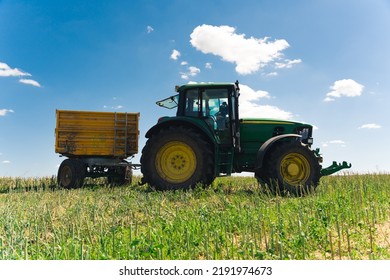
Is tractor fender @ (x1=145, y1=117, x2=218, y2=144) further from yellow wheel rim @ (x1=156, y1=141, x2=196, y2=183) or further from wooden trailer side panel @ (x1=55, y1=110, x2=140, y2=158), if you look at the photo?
wooden trailer side panel @ (x1=55, y1=110, x2=140, y2=158)

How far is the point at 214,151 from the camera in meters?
7.82

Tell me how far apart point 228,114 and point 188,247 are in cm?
499

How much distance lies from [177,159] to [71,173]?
4.28 metres

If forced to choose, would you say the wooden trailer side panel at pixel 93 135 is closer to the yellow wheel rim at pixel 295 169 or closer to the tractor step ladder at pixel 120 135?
the tractor step ladder at pixel 120 135

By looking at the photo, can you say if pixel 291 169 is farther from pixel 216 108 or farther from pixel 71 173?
pixel 71 173

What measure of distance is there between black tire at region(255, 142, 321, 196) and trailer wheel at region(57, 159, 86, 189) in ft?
19.0

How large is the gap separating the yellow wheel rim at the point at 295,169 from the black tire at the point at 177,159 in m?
1.66

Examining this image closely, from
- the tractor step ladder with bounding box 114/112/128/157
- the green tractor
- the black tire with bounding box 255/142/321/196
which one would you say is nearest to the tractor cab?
the green tractor

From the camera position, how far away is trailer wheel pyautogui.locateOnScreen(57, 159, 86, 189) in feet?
34.2

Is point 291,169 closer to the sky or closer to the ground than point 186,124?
closer to the ground

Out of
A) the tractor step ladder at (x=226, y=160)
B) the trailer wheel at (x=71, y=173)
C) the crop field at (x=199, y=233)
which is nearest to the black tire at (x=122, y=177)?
the trailer wheel at (x=71, y=173)

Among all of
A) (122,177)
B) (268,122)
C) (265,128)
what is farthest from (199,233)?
(122,177)

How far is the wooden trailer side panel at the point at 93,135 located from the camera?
1080 centimetres

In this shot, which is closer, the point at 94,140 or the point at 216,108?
the point at 216,108
